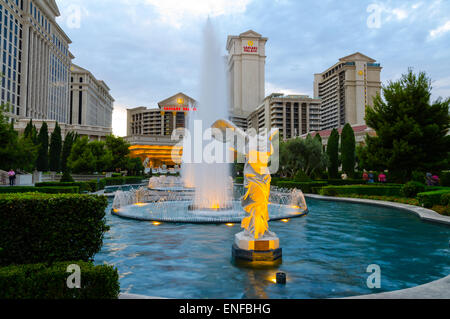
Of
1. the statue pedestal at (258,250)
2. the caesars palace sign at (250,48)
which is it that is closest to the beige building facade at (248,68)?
the caesars palace sign at (250,48)

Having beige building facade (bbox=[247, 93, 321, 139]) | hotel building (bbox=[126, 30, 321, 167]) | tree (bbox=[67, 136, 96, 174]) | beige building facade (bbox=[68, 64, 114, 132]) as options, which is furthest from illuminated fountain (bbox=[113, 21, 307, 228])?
beige building facade (bbox=[68, 64, 114, 132])

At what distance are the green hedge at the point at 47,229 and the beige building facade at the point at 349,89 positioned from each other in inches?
5766

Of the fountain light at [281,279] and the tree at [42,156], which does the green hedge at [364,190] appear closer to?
the fountain light at [281,279]

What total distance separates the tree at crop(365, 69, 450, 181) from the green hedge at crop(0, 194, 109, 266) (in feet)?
86.0

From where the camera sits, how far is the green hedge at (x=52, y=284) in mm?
4062

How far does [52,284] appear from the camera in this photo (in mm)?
4117

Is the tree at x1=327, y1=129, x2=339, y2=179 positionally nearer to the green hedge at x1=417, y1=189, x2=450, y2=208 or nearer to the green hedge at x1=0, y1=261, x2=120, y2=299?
the green hedge at x1=417, y1=189, x2=450, y2=208

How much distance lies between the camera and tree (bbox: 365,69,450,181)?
2466 centimetres

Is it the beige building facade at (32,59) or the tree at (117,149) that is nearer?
the tree at (117,149)

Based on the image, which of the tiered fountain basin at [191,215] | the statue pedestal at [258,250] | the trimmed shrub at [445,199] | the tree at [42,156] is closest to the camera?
the statue pedestal at [258,250]

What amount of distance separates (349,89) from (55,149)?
139633 mm
